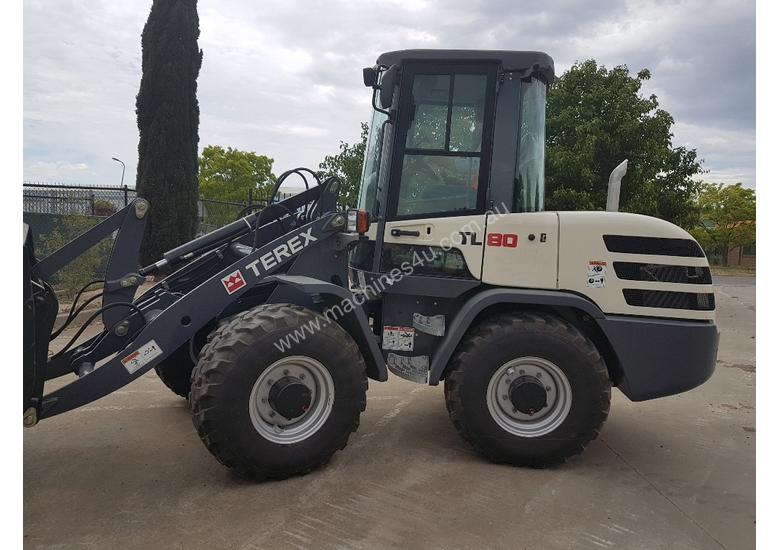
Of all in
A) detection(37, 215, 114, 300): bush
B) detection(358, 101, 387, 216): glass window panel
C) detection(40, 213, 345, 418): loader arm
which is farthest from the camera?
detection(37, 215, 114, 300): bush

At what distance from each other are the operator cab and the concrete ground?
4.59 ft

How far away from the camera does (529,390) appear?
152 inches

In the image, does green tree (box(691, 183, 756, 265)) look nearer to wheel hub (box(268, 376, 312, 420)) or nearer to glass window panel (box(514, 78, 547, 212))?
glass window panel (box(514, 78, 547, 212))

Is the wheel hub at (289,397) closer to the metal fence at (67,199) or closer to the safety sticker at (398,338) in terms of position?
the safety sticker at (398,338)

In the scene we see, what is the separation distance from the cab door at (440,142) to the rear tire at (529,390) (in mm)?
648

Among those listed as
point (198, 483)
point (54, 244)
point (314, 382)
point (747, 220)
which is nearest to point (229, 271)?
point (314, 382)

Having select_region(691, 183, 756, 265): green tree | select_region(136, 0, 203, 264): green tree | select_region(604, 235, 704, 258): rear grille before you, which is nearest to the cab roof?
select_region(604, 235, 704, 258): rear grille

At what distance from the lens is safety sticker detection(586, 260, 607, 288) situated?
3.94m

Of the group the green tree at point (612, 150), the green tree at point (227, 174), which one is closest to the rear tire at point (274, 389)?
the green tree at point (612, 150)

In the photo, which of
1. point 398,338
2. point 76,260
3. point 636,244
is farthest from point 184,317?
point 76,260

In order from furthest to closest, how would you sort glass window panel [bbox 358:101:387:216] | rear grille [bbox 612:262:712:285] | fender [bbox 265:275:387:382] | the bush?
the bush → glass window panel [bbox 358:101:387:216] → rear grille [bbox 612:262:712:285] → fender [bbox 265:275:387:382]

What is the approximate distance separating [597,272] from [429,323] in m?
1.22

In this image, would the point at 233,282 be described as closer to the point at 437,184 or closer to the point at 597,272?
the point at 437,184

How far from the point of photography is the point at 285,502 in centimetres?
329
